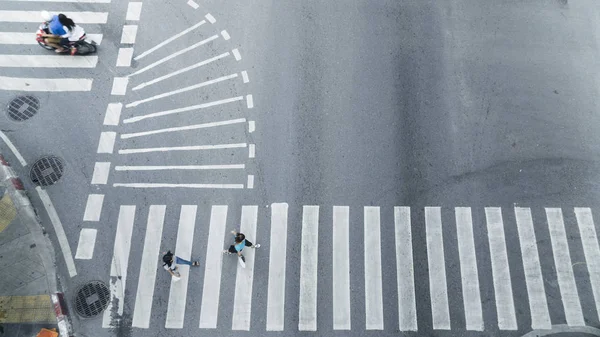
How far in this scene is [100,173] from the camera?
15.9 m

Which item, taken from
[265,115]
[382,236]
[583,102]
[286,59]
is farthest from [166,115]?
[583,102]

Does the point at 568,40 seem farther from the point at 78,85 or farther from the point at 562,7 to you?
the point at 78,85

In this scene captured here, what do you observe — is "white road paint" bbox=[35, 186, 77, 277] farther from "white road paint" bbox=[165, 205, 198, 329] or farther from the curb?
"white road paint" bbox=[165, 205, 198, 329]

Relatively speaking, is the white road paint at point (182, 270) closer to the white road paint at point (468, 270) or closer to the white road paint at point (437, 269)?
the white road paint at point (437, 269)

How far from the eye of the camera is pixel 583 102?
16766 millimetres

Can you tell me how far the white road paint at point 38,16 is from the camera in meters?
18.4

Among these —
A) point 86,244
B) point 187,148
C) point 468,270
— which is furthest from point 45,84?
point 468,270

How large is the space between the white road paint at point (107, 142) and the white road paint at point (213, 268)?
13.9 feet

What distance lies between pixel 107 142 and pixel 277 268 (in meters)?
7.24

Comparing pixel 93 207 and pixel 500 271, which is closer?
pixel 500 271

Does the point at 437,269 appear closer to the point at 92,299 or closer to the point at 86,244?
the point at 92,299

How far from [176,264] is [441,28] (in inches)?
495

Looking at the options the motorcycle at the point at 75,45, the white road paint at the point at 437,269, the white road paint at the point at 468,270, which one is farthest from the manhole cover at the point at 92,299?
the white road paint at the point at 468,270

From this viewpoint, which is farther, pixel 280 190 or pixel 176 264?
pixel 280 190
